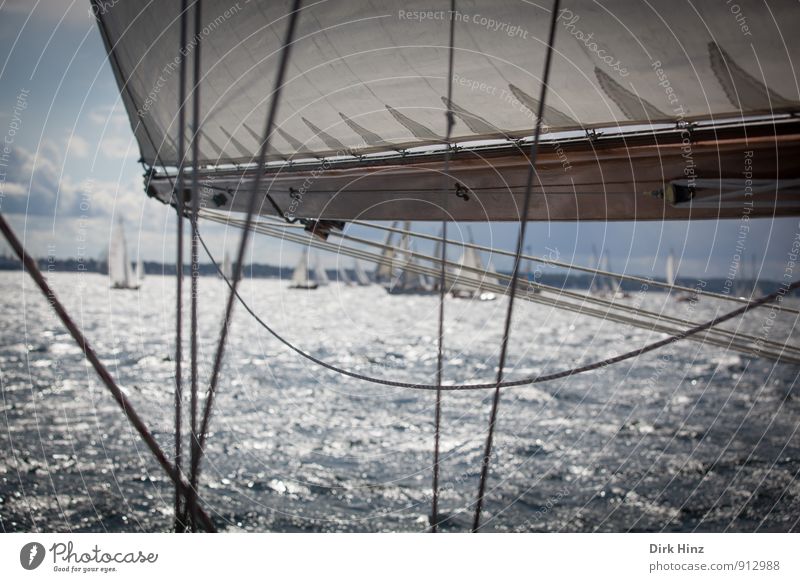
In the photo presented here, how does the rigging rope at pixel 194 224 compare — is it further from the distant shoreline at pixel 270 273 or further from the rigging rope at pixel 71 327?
the distant shoreline at pixel 270 273

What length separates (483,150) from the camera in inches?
54.6

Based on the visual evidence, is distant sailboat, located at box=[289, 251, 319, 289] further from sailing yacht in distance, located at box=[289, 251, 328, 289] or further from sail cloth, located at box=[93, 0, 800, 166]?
sail cloth, located at box=[93, 0, 800, 166]

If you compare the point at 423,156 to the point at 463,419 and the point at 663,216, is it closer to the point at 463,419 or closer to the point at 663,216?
the point at 663,216

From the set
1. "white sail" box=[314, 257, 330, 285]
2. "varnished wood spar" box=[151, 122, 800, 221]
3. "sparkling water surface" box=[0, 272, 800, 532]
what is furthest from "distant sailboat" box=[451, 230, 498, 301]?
"white sail" box=[314, 257, 330, 285]

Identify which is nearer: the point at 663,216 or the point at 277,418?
the point at 663,216

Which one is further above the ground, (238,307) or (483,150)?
(483,150)

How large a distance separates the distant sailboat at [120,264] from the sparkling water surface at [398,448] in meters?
2.09

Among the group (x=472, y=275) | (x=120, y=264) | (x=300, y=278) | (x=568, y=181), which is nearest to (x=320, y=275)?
(x=300, y=278)

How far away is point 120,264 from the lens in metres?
13.3

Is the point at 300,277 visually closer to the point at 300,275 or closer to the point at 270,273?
the point at 300,275

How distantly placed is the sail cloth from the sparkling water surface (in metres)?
0.63
